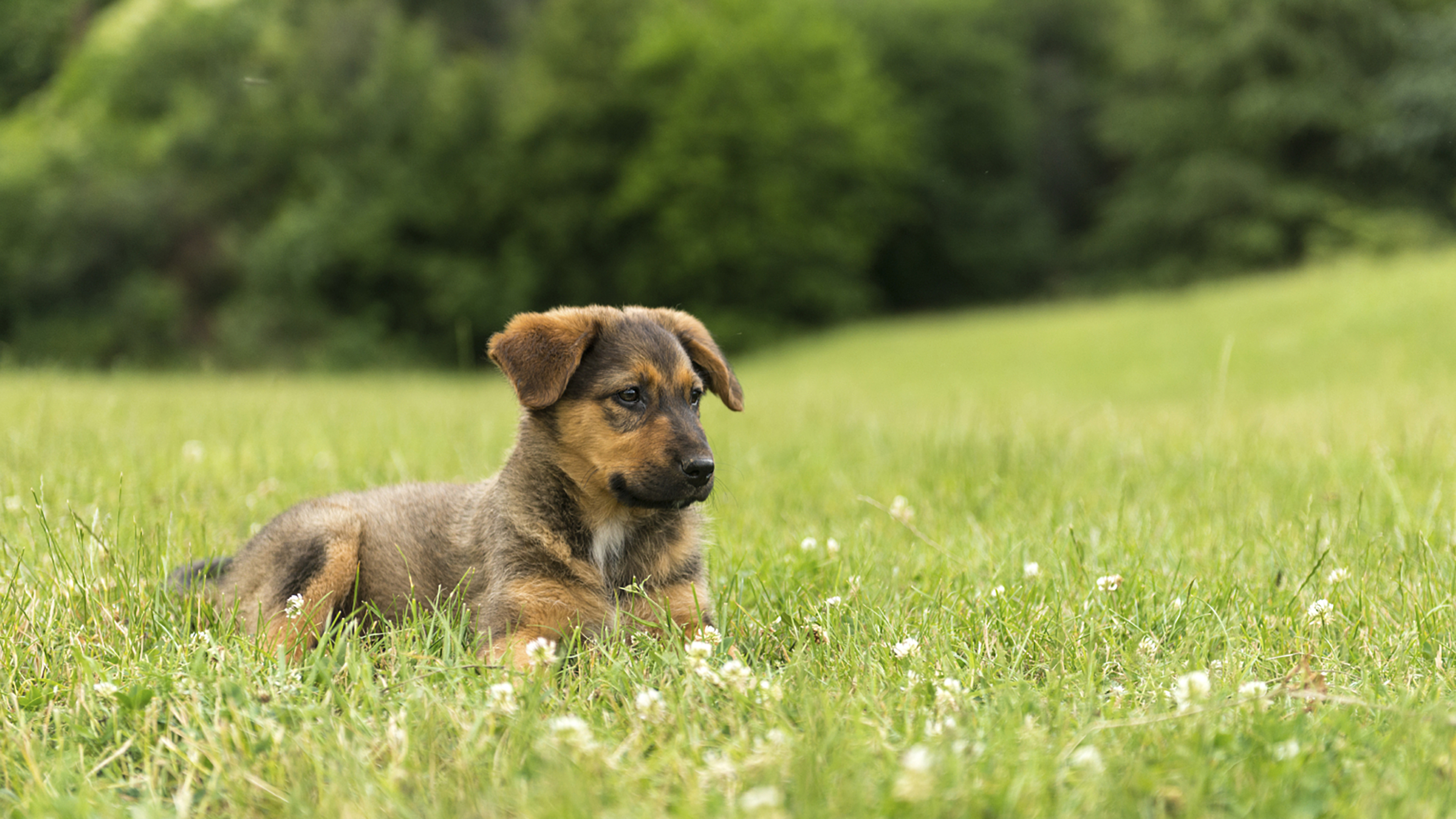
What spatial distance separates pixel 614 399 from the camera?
→ 4.01 m

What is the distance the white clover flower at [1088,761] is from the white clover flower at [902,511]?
264cm

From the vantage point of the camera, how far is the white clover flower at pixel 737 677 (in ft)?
8.83

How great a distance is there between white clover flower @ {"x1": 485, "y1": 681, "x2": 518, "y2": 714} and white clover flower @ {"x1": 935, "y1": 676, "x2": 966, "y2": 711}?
104cm

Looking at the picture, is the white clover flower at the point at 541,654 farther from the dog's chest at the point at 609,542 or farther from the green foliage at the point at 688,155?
the green foliage at the point at 688,155

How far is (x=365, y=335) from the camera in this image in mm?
41344

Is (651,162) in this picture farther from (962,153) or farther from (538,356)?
(538,356)

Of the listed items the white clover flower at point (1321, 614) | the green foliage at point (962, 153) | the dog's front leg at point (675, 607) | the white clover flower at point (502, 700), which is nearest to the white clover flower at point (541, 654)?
the white clover flower at point (502, 700)

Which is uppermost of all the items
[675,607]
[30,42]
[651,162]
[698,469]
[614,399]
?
[30,42]

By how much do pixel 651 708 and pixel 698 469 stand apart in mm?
1155

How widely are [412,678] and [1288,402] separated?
1310cm

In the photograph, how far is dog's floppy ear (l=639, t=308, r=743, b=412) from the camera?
4449 millimetres

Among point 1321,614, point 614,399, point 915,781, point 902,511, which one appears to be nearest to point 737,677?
point 915,781

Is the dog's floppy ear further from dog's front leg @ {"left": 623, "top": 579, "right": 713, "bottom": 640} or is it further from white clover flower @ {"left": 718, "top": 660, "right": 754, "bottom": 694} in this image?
white clover flower @ {"left": 718, "top": 660, "right": 754, "bottom": 694}

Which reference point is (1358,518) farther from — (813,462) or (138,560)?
(138,560)
